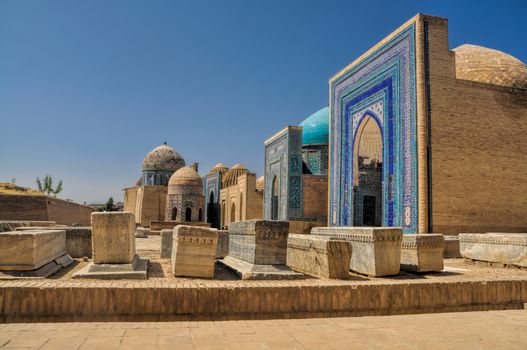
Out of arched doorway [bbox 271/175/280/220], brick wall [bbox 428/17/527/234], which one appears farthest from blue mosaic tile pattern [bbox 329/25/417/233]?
arched doorway [bbox 271/175/280/220]

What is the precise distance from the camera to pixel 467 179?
11.5 meters

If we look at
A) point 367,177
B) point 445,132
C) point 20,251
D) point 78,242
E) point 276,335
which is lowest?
point 276,335

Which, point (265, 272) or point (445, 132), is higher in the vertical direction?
point (445, 132)

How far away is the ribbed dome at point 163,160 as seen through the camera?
118 feet

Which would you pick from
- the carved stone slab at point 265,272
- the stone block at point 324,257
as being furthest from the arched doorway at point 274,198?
the carved stone slab at point 265,272

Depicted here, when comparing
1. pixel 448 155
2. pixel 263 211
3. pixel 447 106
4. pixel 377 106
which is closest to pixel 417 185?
pixel 448 155

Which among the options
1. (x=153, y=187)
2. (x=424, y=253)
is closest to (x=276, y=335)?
(x=424, y=253)

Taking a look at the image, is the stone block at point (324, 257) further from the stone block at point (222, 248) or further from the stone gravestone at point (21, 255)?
the stone gravestone at point (21, 255)

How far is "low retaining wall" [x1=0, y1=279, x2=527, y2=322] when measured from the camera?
356 cm

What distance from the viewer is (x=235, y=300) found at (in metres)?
3.90

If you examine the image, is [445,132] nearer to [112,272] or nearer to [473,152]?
[473,152]

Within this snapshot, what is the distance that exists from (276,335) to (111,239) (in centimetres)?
312

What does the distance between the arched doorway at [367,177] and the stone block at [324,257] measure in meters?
8.52

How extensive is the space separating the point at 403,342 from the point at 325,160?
59.3 feet
